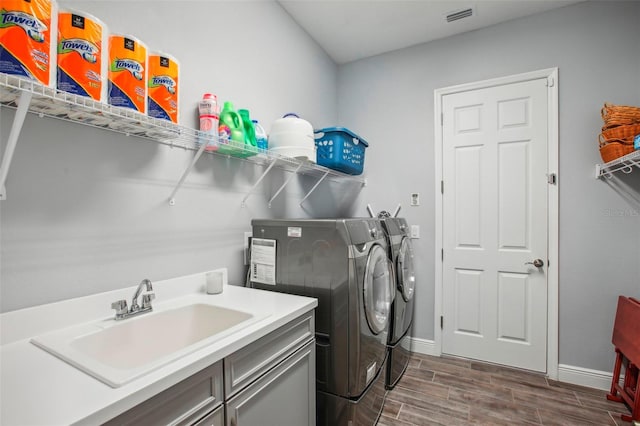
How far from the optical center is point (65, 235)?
1105 millimetres

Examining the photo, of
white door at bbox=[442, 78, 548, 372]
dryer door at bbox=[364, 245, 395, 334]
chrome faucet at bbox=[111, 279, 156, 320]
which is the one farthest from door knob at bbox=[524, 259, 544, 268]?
chrome faucet at bbox=[111, 279, 156, 320]

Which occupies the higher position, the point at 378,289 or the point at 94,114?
the point at 94,114

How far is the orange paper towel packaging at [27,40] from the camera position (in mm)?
753

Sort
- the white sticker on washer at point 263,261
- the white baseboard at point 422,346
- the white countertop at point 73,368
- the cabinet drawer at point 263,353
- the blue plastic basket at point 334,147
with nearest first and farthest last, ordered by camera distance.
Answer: the white countertop at point 73,368 → the cabinet drawer at point 263,353 → the white sticker on washer at point 263,261 → the blue plastic basket at point 334,147 → the white baseboard at point 422,346

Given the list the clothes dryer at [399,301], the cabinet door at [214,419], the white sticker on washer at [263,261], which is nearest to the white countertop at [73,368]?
the cabinet door at [214,419]

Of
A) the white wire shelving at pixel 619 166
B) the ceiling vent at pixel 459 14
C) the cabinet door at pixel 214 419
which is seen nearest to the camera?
the cabinet door at pixel 214 419

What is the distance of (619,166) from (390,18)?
6.79ft

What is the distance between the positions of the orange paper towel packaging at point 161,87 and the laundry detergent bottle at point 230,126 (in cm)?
33

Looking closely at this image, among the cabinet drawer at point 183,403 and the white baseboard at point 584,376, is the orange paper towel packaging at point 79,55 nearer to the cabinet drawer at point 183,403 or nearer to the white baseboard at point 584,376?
the cabinet drawer at point 183,403

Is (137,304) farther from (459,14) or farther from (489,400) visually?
(459,14)

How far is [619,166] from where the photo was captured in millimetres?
2111

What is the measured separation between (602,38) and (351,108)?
81.3 inches

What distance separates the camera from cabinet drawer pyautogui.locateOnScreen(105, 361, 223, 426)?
717mm

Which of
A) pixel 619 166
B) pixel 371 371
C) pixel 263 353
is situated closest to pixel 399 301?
pixel 371 371
